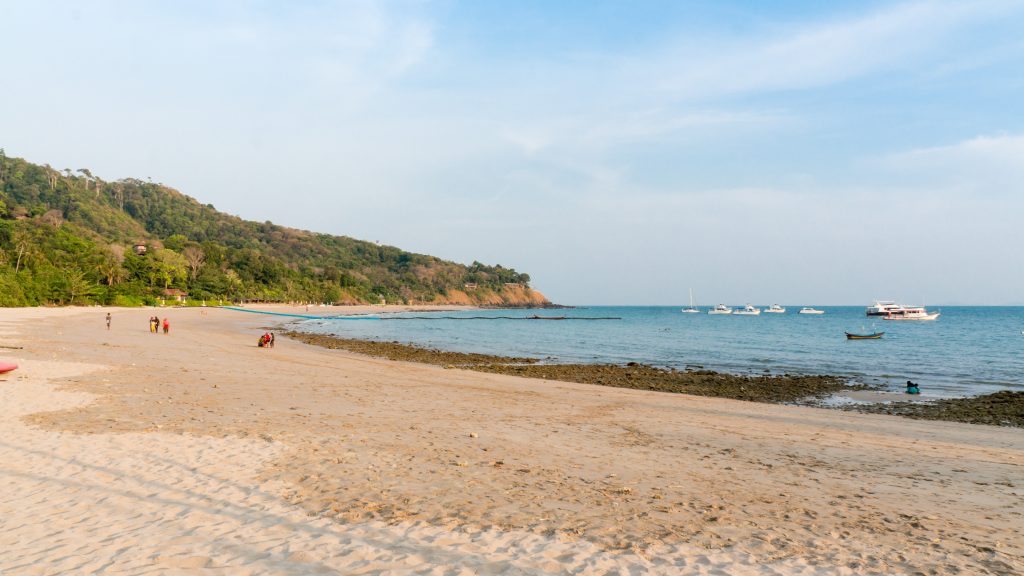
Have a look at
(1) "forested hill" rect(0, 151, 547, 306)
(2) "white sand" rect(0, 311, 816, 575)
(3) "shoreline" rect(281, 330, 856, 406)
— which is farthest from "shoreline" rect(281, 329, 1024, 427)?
(1) "forested hill" rect(0, 151, 547, 306)

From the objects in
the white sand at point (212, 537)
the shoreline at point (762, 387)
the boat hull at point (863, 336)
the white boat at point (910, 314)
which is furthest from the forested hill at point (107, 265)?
the white boat at point (910, 314)

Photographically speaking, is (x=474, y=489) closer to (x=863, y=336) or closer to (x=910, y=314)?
(x=863, y=336)

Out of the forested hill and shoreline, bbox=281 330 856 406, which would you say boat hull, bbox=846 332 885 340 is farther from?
the forested hill

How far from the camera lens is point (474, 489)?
8438 mm

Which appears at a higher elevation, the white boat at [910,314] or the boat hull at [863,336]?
the white boat at [910,314]

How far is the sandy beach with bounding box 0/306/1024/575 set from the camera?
19.9 ft

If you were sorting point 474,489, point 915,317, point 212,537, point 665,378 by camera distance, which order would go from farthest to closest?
point 915,317 < point 665,378 < point 474,489 < point 212,537

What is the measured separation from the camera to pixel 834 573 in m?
5.86

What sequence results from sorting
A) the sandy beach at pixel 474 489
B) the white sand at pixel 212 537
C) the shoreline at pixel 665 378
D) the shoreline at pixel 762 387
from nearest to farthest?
1. the white sand at pixel 212 537
2. the sandy beach at pixel 474 489
3. the shoreline at pixel 762 387
4. the shoreline at pixel 665 378

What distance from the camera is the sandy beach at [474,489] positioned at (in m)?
6.07

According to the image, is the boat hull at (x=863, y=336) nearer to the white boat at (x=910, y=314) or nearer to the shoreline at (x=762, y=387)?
the shoreline at (x=762, y=387)

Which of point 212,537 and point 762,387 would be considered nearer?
point 212,537

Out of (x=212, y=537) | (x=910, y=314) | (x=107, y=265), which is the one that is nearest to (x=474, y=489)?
(x=212, y=537)

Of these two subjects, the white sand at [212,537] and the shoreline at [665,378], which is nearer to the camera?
the white sand at [212,537]
